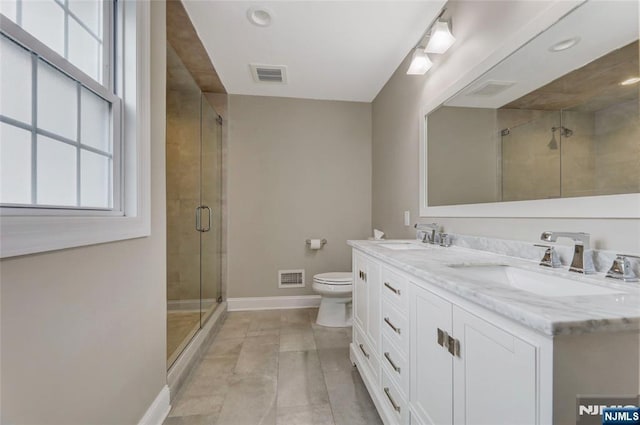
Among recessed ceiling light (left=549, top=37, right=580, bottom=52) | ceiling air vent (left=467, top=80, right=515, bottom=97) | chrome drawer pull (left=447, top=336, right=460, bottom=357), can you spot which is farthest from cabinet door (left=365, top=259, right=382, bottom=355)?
recessed ceiling light (left=549, top=37, right=580, bottom=52)

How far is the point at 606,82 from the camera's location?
0.86 m

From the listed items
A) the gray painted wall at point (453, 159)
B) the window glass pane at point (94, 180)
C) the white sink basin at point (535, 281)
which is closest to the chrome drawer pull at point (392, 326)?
the white sink basin at point (535, 281)

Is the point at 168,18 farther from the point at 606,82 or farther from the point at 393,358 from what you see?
the point at 393,358

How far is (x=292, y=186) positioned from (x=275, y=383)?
1.95 m

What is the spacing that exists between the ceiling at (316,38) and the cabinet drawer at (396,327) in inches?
71.7

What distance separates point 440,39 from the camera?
63.5 inches

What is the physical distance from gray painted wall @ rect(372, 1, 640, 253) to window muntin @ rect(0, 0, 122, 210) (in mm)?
1686

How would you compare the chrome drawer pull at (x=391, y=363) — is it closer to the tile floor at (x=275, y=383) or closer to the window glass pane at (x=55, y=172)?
the tile floor at (x=275, y=383)

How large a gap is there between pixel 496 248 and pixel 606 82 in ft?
2.35

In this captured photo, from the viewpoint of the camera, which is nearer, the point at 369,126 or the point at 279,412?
the point at 279,412

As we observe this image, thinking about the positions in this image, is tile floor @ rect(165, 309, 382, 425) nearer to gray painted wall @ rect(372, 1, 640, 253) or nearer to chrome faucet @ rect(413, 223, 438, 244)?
chrome faucet @ rect(413, 223, 438, 244)

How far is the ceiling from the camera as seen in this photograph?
1.76 metres

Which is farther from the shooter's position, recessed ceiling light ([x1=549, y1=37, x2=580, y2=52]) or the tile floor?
the tile floor

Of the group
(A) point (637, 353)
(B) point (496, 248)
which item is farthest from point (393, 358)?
(A) point (637, 353)
